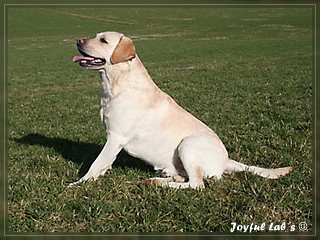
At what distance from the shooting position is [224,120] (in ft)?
31.9

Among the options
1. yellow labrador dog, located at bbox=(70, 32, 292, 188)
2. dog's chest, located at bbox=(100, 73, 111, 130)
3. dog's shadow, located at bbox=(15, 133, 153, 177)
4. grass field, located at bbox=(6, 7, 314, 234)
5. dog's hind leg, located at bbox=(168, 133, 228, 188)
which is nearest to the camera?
grass field, located at bbox=(6, 7, 314, 234)

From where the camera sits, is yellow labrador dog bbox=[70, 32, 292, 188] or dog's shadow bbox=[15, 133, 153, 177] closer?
yellow labrador dog bbox=[70, 32, 292, 188]

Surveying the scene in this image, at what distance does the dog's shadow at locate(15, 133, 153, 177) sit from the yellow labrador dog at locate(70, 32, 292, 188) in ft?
1.94

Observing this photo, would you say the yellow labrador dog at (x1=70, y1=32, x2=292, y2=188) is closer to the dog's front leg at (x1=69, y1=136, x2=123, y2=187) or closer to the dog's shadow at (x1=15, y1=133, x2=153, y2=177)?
the dog's front leg at (x1=69, y1=136, x2=123, y2=187)

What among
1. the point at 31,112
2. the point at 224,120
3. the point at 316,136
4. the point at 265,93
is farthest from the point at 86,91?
the point at 316,136

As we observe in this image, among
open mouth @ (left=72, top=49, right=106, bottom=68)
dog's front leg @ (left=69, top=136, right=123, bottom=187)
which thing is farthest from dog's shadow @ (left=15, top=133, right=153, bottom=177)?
open mouth @ (left=72, top=49, right=106, bottom=68)

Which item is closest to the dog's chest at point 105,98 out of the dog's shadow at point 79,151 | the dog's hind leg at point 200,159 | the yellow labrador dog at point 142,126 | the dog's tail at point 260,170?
the yellow labrador dog at point 142,126

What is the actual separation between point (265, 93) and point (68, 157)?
7.50 m

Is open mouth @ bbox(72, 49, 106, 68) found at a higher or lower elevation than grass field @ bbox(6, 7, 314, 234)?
higher

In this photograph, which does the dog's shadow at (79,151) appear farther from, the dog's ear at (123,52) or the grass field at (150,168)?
the dog's ear at (123,52)

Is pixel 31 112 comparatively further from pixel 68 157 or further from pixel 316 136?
pixel 316 136

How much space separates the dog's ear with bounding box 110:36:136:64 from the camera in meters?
5.84

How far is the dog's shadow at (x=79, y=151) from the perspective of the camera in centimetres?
677

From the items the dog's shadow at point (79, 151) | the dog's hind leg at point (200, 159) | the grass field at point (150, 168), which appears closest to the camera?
the grass field at point (150, 168)
